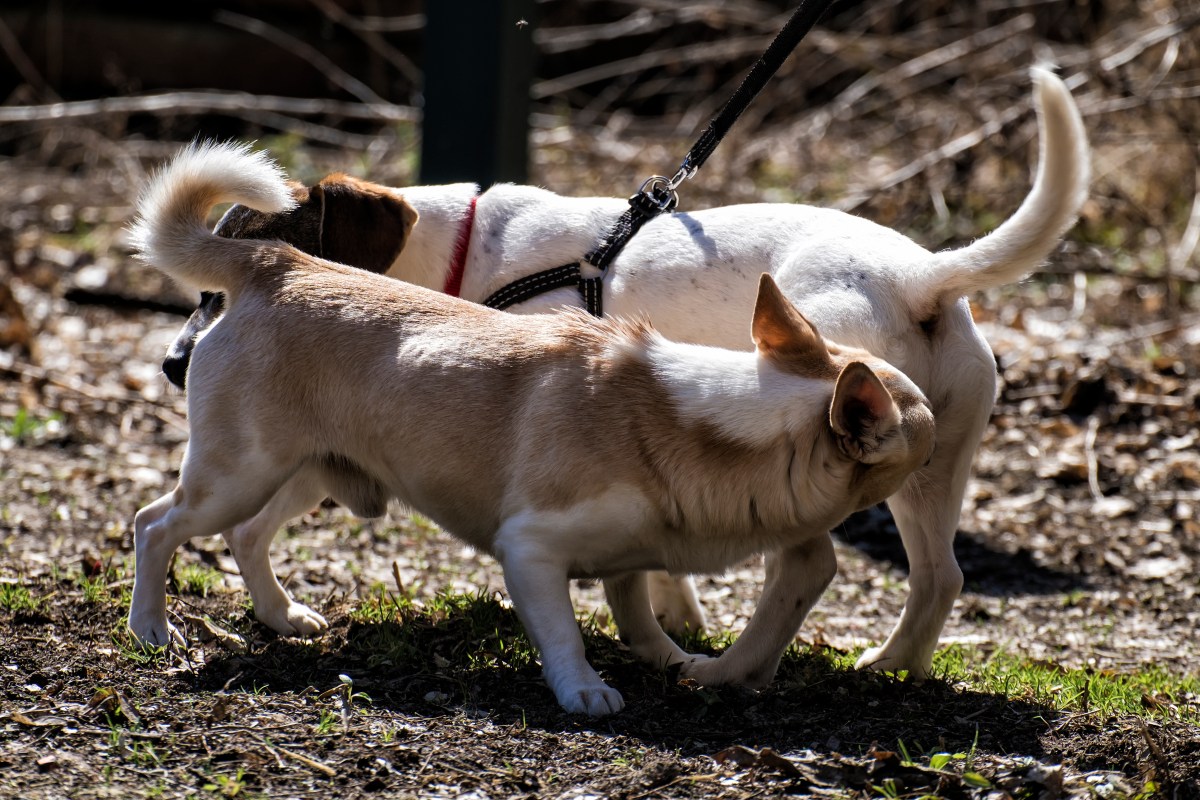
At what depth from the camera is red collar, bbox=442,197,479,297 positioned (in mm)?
4531

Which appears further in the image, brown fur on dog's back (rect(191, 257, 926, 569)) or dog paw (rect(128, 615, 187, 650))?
dog paw (rect(128, 615, 187, 650))

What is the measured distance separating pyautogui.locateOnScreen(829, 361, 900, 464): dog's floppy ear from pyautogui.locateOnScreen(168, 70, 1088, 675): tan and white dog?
1.89ft

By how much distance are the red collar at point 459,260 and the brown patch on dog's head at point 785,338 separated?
1556mm

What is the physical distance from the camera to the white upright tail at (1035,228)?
349 cm

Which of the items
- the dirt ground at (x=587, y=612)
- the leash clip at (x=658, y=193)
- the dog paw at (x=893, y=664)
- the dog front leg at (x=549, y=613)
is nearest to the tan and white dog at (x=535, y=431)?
the dog front leg at (x=549, y=613)

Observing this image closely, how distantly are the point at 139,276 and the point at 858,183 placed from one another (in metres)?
5.07

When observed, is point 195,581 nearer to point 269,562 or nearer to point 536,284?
point 269,562

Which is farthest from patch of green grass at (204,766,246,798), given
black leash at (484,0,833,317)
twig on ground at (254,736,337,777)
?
black leash at (484,0,833,317)

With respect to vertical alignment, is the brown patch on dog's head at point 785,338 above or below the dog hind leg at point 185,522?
above

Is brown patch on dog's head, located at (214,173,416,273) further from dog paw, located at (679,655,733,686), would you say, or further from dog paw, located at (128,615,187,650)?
dog paw, located at (679,655,733,686)

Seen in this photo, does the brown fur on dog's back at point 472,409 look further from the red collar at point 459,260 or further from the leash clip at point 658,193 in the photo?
the leash clip at point 658,193

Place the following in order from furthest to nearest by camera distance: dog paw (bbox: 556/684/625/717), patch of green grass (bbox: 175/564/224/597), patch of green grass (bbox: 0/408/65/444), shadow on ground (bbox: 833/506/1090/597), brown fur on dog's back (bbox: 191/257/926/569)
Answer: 1. patch of green grass (bbox: 0/408/65/444)
2. shadow on ground (bbox: 833/506/1090/597)
3. patch of green grass (bbox: 175/564/224/597)
4. brown fur on dog's back (bbox: 191/257/926/569)
5. dog paw (bbox: 556/684/625/717)

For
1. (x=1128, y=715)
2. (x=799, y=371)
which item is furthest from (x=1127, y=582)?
(x=799, y=371)

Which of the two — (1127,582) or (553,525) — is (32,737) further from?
(1127,582)
